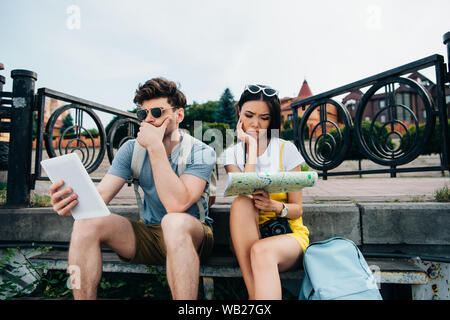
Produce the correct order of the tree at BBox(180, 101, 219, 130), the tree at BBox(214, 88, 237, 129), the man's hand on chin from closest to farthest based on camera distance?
the man's hand on chin → the tree at BBox(214, 88, 237, 129) → the tree at BBox(180, 101, 219, 130)

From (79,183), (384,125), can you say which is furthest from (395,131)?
(79,183)

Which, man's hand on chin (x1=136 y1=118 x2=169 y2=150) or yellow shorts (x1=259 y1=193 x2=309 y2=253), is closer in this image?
yellow shorts (x1=259 y1=193 x2=309 y2=253)

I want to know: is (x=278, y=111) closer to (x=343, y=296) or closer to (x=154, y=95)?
(x=154, y=95)

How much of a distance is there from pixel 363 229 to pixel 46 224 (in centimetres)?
271

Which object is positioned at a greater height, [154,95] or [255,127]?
[154,95]

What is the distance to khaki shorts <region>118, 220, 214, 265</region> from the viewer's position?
1893 millimetres

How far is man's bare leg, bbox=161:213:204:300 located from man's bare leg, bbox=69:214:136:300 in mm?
390

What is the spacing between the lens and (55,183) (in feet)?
5.13

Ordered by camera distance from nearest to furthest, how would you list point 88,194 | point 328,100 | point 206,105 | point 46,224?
point 88,194 < point 46,224 < point 328,100 < point 206,105

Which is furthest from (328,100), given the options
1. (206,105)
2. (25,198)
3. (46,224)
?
(206,105)

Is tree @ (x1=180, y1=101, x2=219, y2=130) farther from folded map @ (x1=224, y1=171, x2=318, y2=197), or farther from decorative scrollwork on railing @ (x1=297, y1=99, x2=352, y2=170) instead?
folded map @ (x1=224, y1=171, x2=318, y2=197)

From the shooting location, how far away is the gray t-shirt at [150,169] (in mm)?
1945

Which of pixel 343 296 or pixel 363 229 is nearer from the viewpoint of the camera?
pixel 343 296

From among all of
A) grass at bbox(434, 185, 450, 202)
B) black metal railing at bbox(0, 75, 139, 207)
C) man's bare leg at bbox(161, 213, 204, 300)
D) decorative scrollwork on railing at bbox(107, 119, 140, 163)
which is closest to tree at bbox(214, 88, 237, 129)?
decorative scrollwork on railing at bbox(107, 119, 140, 163)
